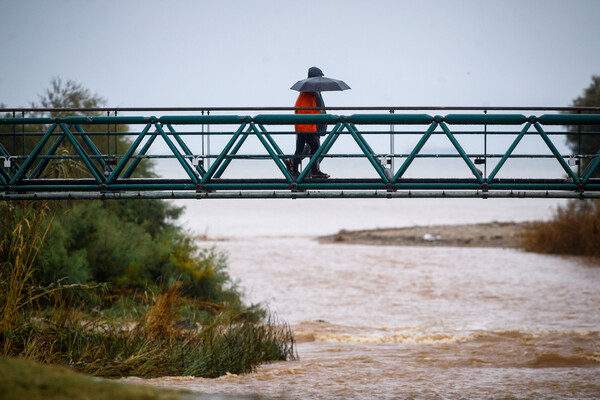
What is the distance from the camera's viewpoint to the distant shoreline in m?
36.6

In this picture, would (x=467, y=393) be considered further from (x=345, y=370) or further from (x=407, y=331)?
(x=407, y=331)

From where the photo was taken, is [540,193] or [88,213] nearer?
[540,193]

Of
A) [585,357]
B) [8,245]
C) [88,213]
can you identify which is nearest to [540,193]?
[585,357]

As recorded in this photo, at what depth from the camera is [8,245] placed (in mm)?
10672

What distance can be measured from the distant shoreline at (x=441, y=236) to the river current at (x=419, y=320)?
238 cm

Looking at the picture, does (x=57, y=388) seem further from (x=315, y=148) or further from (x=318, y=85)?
(x=318, y=85)

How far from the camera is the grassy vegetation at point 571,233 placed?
30172 millimetres

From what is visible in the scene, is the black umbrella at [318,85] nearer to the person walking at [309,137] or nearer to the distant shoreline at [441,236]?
the person walking at [309,137]

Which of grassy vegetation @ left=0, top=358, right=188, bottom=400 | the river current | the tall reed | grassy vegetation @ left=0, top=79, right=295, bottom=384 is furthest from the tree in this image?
grassy vegetation @ left=0, top=358, right=188, bottom=400

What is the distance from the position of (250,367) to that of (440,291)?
13.0 metres

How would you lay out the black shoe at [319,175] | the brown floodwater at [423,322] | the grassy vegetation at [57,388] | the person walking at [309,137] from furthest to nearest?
the black shoe at [319,175]
the person walking at [309,137]
the brown floodwater at [423,322]
the grassy vegetation at [57,388]

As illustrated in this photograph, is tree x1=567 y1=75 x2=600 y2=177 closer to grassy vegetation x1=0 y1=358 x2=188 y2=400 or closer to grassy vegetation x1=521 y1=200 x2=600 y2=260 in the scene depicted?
grassy vegetation x1=521 y1=200 x2=600 y2=260

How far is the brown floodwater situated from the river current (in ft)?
0.12

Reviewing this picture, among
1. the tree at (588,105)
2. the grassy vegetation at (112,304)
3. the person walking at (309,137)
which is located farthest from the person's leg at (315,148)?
the tree at (588,105)
